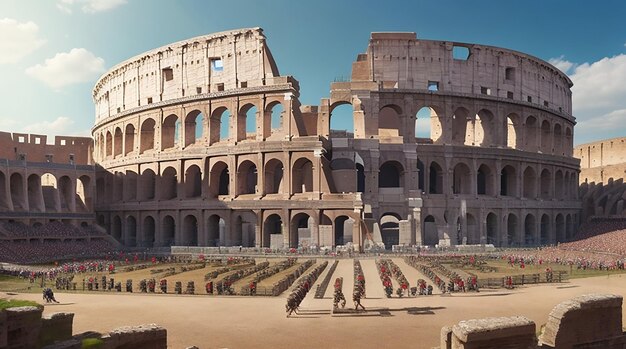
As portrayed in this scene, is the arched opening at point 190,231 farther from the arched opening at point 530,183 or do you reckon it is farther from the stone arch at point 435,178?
the arched opening at point 530,183

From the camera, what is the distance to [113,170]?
53781 mm

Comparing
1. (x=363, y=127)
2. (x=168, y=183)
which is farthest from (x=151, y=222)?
(x=363, y=127)

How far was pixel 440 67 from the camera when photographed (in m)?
47.7

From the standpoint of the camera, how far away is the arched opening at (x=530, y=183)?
50331mm

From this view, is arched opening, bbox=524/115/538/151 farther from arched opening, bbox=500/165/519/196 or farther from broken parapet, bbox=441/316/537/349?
broken parapet, bbox=441/316/537/349

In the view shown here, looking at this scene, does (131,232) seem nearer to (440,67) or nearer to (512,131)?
(440,67)

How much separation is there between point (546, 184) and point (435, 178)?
13851 millimetres

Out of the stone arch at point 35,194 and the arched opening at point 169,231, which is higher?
the stone arch at point 35,194

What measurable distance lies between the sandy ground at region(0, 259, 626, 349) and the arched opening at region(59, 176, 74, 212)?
32.5 metres

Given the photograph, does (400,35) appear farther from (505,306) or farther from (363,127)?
(505,306)

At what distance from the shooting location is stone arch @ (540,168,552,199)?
171 feet

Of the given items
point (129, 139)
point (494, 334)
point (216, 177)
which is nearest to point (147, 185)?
point (129, 139)

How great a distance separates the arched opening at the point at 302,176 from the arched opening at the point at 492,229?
19.0 metres

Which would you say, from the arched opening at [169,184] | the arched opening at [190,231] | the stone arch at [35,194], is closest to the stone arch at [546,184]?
the arched opening at [190,231]
